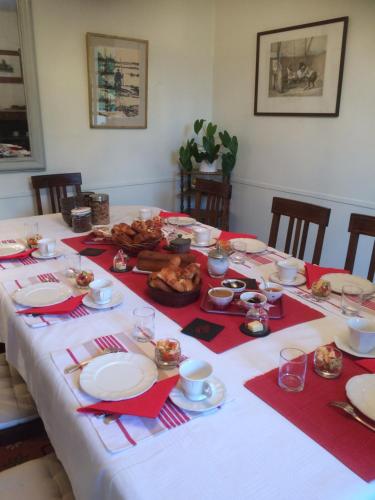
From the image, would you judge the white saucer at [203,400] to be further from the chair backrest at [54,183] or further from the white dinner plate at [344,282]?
the chair backrest at [54,183]

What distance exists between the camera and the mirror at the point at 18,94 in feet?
9.05

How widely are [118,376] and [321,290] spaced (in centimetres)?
81

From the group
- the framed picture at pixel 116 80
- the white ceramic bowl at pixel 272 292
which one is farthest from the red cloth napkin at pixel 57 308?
the framed picture at pixel 116 80

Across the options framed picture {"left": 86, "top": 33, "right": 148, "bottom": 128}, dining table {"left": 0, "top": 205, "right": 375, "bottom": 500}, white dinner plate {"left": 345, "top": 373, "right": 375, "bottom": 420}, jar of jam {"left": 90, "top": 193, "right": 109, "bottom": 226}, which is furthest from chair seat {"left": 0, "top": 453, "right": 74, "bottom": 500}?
framed picture {"left": 86, "top": 33, "right": 148, "bottom": 128}

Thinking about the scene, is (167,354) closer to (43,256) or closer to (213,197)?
(43,256)

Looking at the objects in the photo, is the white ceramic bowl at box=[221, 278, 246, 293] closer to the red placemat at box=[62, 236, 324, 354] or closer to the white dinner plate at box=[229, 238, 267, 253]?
the red placemat at box=[62, 236, 324, 354]

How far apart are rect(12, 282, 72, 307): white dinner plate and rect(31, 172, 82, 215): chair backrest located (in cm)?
160

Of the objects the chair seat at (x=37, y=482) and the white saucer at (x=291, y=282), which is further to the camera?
the white saucer at (x=291, y=282)

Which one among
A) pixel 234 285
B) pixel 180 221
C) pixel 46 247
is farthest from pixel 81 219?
pixel 234 285

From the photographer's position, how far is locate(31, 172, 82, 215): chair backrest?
2955 mm

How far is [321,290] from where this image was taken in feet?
4.75

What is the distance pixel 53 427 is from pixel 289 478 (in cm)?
57

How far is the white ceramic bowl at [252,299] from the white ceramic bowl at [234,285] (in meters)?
0.07

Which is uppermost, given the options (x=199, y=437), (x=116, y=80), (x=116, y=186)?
(x=116, y=80)
